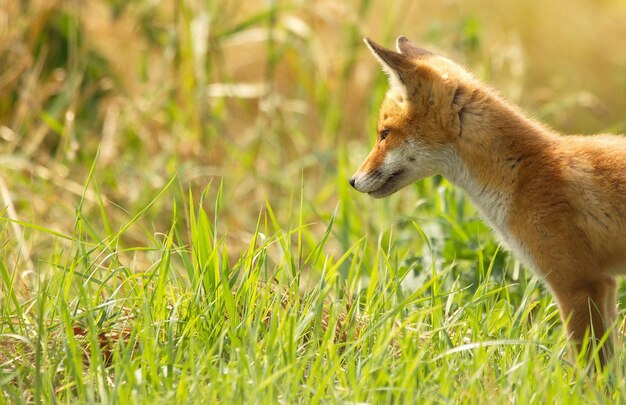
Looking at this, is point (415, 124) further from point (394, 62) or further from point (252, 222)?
point (252, 222)

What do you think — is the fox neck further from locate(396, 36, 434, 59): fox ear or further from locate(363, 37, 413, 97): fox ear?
locate(396, 36, 434, 59): fox ear

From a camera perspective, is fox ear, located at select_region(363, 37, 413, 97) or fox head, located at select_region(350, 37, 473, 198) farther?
fox head, located at select_region(350, 37, 473, 198)

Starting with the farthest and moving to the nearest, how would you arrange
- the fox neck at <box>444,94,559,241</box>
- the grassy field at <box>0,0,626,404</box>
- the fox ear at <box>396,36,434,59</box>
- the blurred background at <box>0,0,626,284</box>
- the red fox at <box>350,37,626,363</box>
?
the blurred background at <box>0,0,626,284</box>
the fox ear at <box>396,36,434,59</box>
the fox neck at <box>444,94,559,241</box>
the red fox at <box>350,37,626,363</box>
the grassy field at <box>0,0,626,404</box>

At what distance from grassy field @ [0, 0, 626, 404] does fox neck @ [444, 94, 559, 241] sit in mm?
369

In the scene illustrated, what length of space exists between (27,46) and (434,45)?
3574 millimetres

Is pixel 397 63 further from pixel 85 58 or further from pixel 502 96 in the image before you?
pixel 85 58

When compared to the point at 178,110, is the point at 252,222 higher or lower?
lower

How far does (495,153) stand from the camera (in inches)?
181

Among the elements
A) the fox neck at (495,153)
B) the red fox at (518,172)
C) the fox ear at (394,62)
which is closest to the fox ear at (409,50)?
the red fox at (518,172)

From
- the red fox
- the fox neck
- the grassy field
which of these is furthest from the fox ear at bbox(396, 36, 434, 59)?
the grassy field

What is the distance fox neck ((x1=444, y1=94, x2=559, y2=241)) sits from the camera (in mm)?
4535

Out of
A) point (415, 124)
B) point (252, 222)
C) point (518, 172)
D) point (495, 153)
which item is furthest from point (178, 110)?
point (518, 172)

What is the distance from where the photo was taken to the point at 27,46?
7965 millimetres

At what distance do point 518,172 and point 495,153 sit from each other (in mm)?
155
